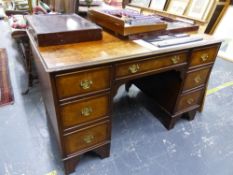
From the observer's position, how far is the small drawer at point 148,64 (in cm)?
97

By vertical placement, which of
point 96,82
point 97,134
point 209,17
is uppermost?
point 209,17

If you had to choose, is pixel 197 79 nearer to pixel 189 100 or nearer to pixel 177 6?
pixel 189 100

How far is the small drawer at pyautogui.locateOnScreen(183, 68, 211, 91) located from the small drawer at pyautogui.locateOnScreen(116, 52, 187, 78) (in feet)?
0.62

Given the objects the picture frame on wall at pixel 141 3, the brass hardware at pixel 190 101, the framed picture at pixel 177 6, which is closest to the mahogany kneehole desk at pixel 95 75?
the brass hardware at pixel 190 101

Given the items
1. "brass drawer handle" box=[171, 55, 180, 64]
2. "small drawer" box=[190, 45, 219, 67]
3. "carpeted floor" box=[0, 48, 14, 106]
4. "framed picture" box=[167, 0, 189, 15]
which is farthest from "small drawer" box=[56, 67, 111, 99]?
"carpeted floor" box=[0, 48, 14, 106]

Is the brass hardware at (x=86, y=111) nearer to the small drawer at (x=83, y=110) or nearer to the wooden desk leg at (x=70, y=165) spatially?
the small drawer at (x=83, y=110)

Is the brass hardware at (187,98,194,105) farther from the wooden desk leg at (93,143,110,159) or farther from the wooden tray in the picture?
the wooden desk leg at (93,143,110,159)

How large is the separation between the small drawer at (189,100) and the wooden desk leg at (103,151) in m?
0.66

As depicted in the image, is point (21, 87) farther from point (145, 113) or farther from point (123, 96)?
point (145, 113)

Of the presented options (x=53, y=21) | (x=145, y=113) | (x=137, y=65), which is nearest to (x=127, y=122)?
(x=145, y=113)

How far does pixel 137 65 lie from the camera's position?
3.32 feet

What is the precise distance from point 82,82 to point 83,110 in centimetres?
18

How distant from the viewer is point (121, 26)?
107 cm

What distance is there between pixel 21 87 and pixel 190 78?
178 centimetres
